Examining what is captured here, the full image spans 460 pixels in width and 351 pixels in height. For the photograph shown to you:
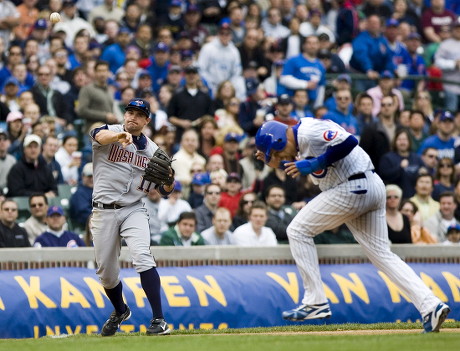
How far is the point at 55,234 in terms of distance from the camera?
12.6 metres

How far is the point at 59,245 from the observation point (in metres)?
12.6

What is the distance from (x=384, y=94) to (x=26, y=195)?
7.06 metres

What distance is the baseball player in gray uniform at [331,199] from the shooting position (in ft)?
30.6

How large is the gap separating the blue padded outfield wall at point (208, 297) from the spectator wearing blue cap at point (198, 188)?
8.22 ft

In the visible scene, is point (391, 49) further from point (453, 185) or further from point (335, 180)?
point (335, 180)

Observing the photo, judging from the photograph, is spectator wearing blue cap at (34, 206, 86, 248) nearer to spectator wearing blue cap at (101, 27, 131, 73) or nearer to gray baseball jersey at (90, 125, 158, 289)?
gray baseball jersey at (90, 125, 158, 289)

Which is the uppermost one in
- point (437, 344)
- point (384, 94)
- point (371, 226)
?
point (384, 94)

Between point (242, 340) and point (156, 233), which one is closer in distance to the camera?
point (242, 340)

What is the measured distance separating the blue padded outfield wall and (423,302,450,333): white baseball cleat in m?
2.87

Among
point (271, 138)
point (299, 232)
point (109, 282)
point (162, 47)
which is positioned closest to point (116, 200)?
point (109, 282)

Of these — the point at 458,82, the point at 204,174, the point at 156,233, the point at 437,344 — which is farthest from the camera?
the point at 458,82

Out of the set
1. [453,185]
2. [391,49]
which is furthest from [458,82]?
[453,185]

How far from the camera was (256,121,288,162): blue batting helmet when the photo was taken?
31.3 ft

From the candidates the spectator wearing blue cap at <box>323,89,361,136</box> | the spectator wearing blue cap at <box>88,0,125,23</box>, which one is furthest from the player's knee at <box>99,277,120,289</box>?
the spectator wearing blue cap at <box>88,0,125,23</box>
